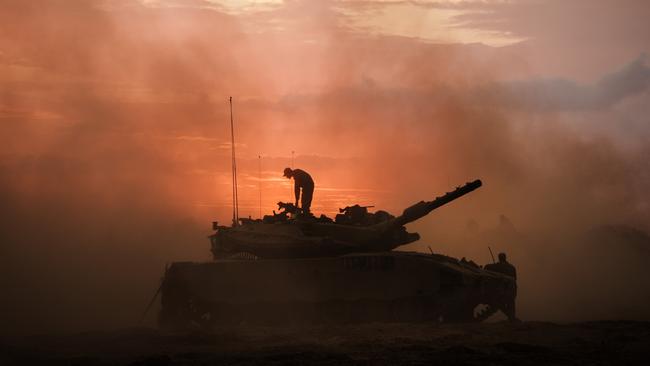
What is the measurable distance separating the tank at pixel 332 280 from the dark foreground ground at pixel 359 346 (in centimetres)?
248

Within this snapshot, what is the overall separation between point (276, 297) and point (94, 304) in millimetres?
18345

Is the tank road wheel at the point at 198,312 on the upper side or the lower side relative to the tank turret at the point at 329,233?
lower

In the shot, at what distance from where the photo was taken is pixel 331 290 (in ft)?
99.9

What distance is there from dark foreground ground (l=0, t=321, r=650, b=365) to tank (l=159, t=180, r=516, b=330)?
2.48 metres

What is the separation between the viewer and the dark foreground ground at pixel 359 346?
19.6 meters

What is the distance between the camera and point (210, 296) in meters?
31.3

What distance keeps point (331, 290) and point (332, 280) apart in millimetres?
296

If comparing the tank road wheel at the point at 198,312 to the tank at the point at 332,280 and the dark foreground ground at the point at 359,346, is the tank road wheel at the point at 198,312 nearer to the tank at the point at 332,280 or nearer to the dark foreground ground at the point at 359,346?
the tank at the point at 332,280

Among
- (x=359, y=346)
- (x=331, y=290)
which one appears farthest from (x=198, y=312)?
(x=359, y=346)

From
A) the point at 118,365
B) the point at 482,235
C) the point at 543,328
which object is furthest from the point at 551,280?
the point at 118,365

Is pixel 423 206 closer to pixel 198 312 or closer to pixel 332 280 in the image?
pixel 332 280

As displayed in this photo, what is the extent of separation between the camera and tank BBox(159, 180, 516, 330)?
29.9 m

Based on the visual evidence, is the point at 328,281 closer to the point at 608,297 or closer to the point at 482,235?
the point at 608,297

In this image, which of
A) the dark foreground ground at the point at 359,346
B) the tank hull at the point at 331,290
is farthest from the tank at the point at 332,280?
the dark foreground ground at the point at 359,346
